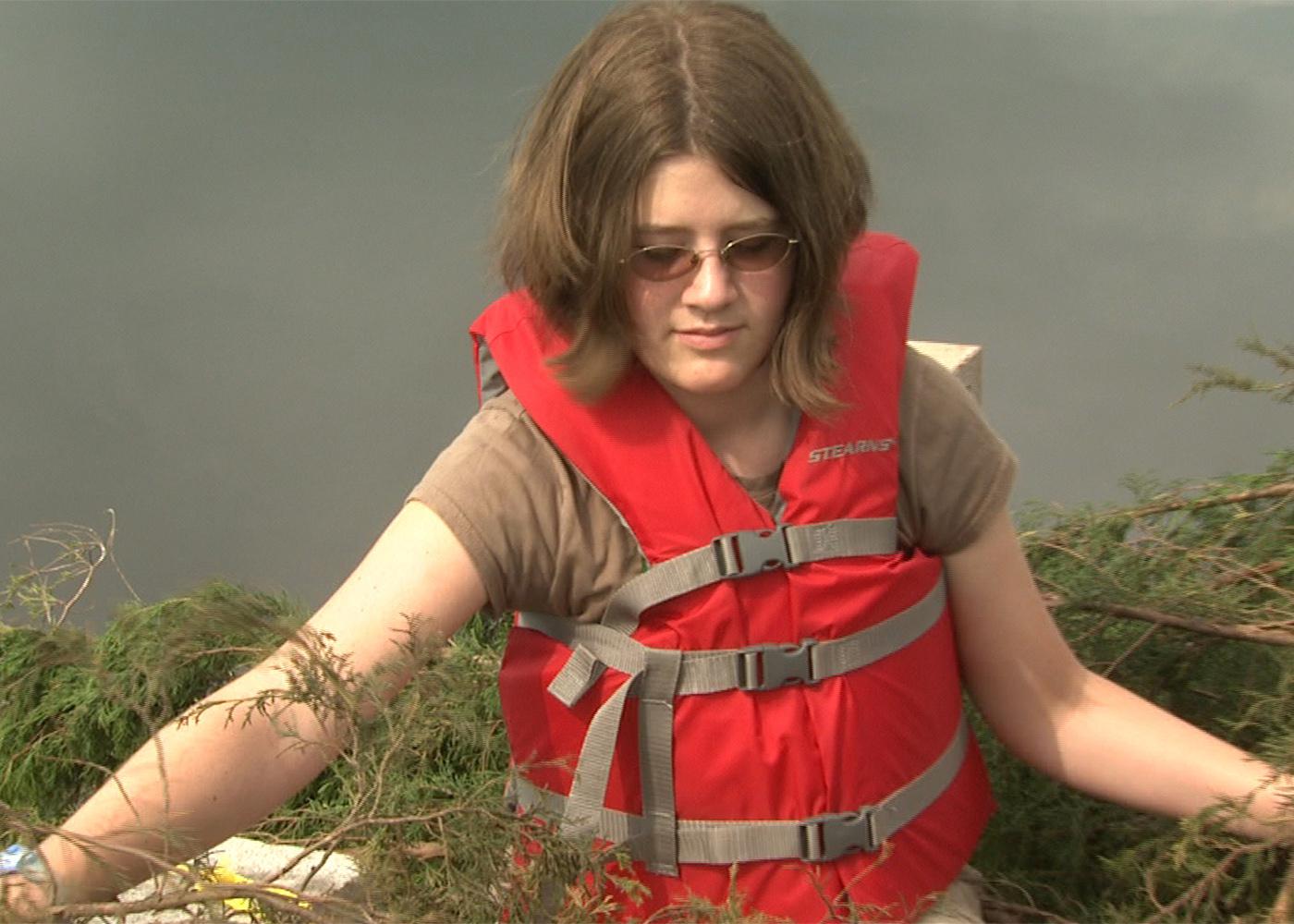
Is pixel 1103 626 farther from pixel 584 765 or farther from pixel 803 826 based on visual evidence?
pixel 584 765

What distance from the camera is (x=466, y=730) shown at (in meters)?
1.96

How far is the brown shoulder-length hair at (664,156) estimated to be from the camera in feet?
6.55

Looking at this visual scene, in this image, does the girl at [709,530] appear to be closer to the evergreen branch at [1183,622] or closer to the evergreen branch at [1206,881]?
the evergreen branch at [1206,881]

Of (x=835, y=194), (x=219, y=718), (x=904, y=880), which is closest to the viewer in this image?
(x=219, y=718)

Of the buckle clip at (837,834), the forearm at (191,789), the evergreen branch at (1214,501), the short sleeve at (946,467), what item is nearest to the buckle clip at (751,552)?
the short sleeve at (946,467)

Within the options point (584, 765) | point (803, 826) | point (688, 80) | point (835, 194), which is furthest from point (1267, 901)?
point (688, 80)

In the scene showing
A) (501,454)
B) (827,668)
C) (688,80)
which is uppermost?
(688,80)

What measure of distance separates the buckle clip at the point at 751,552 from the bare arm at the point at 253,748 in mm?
312

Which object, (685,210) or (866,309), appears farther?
(866,309)

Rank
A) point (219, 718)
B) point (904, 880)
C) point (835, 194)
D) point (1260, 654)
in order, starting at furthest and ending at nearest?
1. point (1260, 654)
2. point (904, 880)
3. point (835, 194)
4. point (219, 718)

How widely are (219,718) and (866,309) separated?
103cm

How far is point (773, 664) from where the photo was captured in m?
2.15

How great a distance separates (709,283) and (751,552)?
1.20ft

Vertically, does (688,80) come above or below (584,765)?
above
